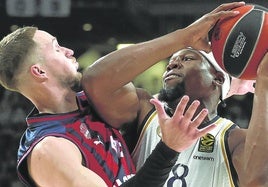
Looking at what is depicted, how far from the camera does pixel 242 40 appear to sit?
227 centimetres

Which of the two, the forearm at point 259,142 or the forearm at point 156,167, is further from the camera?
the forearm at point 259,142

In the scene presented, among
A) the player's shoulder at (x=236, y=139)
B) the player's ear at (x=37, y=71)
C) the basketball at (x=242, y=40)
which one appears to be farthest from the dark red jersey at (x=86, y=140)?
the basketball at (x=242, y=40)

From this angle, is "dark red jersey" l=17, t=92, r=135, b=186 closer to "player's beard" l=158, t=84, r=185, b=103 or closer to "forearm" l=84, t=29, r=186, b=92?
"forearm" l=84, t=29, r=186, b=92

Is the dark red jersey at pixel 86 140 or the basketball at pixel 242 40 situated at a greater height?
the basketball at pixel 242 40

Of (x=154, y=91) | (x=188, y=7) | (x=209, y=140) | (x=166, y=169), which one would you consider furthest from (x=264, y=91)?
(x=154, y=91)

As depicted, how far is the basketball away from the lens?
2.26 m

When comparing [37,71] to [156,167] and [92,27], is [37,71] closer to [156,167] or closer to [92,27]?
[156,167]

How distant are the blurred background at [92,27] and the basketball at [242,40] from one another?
15.7 feet

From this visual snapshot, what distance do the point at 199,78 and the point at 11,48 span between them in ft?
2.81

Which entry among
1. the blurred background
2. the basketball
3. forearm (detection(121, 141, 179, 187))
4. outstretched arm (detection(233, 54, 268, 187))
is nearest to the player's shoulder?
outstretched arm (detection(233, 54, 268, 187))

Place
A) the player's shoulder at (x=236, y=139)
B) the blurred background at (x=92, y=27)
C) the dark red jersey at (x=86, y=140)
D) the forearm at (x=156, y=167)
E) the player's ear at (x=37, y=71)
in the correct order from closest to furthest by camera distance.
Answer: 1. the forearm at (x=156, y=167)
2. the dark red jersey at (x=86, y=140)
3. the player's ear at (x=37, y=71)
4. the player's shoulder at (x=236, y=139)
5. the blurred background at (x=92, y=27)

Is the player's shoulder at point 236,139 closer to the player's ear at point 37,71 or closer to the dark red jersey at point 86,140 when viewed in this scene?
the dark red jersey at point 86,140

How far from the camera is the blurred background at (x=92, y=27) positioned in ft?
23.7

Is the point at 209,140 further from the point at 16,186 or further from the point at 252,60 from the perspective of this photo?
the point at 16,186
